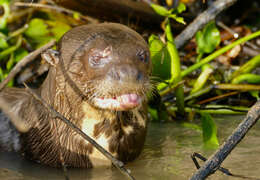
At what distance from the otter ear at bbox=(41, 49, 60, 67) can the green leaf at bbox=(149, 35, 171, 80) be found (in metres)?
0.68

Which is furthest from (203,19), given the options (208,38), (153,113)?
(153,113)

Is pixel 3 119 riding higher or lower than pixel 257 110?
lower

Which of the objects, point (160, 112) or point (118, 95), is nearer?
point (118, 95)

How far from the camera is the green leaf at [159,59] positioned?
2771 millimetres

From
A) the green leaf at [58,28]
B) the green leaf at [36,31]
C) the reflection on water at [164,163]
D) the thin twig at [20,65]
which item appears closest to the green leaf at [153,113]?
the reflection on water at [164,163]

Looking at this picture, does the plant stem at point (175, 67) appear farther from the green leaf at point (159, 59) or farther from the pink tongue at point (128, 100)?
the pink tongue at point (128, 100)

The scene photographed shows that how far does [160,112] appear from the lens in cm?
319

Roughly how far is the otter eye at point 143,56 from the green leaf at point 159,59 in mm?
604

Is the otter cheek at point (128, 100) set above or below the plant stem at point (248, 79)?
above

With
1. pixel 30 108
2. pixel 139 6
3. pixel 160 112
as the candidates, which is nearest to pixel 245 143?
pixel 160 112

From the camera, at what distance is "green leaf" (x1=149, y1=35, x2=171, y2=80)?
2.77 metres

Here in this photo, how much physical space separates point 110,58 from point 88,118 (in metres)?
0.34

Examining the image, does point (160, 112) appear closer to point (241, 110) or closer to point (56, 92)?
point (241, 110)

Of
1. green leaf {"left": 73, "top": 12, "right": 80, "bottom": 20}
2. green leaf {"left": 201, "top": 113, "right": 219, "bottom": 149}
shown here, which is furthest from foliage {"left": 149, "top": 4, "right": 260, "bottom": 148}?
green leaf {"left": 73, "top": 12, "right": 80, "bottom": 20}
